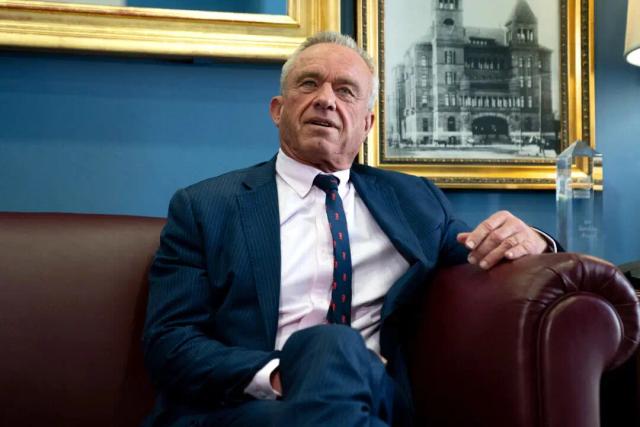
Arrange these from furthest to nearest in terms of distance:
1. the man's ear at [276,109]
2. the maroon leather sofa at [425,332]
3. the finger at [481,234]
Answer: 1. the man's ear at [276,109]
2. the finger at [481,234]
3. the maroon leather sofa at [425,332]

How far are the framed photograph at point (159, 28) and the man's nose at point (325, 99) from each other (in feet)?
1.34

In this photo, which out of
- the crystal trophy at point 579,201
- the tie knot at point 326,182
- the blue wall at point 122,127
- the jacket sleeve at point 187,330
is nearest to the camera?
the jacket sleeve at point 187,330

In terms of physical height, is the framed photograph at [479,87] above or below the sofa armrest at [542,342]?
above

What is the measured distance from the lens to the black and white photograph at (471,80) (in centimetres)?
204

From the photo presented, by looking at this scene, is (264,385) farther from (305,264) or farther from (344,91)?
(344,91)

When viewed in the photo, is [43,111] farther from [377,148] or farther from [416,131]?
[416,131]

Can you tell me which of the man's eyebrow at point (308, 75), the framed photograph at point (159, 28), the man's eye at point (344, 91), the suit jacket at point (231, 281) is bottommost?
the suit jacket at point (231, 281)

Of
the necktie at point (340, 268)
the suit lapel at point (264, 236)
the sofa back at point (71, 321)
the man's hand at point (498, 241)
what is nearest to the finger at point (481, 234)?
the man's hand at point (498, 241)

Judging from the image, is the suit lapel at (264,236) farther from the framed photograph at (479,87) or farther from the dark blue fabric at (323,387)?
the framed photograph at (479,87)

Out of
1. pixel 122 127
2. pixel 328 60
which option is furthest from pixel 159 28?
pixel 328 60

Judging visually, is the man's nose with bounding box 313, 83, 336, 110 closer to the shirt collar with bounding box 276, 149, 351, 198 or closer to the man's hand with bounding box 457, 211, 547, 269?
the shirt collar with bounding box 276, 149, 351, 198

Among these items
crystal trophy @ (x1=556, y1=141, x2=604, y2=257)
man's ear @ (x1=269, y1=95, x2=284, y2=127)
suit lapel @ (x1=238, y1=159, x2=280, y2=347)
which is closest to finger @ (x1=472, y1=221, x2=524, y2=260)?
suit lapel @ (x1=238, y1=159, x2=280, y2=347)

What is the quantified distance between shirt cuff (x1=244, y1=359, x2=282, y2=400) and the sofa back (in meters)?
0.44

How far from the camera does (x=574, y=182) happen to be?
2.02m
